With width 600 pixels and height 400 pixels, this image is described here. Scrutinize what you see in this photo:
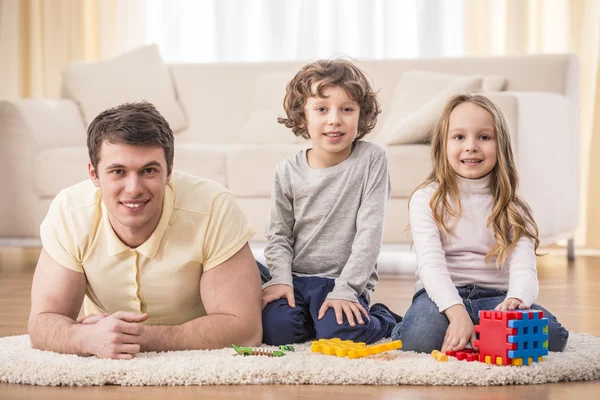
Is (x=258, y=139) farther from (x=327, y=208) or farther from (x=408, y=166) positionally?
(x=327, y=208)

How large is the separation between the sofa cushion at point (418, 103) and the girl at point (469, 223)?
4.68ft

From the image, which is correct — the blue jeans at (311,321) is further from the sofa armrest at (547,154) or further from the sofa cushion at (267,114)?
the sofa cushion at (267,114)

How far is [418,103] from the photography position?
396cm

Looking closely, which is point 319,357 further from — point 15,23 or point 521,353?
point 15,23

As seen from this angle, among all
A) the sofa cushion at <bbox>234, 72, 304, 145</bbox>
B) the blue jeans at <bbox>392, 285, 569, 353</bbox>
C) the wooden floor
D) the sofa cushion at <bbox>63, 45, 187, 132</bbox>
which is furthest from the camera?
the sofa cushion at <bbox>63, 45, 187, 132</bbox>

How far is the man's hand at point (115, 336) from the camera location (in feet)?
5.69

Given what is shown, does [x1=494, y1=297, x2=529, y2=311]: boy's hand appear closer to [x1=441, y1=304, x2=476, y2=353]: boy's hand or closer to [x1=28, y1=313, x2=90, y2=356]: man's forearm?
[x1=441, y1=304, x2=476, y2=353]: boy's hand

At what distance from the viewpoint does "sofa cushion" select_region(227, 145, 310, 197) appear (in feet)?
12.2

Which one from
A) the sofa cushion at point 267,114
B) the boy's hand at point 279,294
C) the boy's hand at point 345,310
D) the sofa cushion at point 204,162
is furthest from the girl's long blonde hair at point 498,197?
Result: the sofa cushion at point 267,114

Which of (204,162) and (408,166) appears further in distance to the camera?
(204,162)

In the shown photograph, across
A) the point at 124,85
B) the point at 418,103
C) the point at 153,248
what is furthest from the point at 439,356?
the point at 124,85

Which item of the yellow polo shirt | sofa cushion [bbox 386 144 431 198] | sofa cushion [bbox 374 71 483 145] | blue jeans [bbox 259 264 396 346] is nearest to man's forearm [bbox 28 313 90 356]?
the yellow polo shirt

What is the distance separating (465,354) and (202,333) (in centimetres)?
54

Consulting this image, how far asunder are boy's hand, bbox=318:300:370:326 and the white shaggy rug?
24 centimetres
